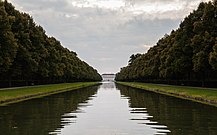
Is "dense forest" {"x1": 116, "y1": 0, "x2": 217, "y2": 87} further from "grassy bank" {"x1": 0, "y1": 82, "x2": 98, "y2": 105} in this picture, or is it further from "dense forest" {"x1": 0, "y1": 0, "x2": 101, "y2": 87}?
"dense forest" {"x1": 0, "y1": 0, "x2": 101, "y2": 87}

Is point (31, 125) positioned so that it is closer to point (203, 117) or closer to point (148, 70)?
point (203, 117)

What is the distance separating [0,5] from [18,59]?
12222 millimetres

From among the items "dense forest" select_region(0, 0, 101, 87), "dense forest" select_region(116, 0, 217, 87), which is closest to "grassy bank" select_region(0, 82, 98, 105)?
"dense forest" select_region(0, 0, 101, 87)

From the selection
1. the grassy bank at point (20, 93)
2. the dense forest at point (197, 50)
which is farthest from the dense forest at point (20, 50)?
the dense forest at point (197, 50)

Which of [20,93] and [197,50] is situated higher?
[197,50]

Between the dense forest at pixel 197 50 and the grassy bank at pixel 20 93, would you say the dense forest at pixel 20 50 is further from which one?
the dense forest at pixel 197 50

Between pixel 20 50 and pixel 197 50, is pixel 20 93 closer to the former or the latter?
pixel 20 50

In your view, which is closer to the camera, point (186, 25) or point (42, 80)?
point (186, 25)

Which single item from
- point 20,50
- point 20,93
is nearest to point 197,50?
point 20,93

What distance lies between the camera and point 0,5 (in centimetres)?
5484

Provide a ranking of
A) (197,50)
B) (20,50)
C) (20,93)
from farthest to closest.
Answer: (20,50), (197,50), (20,93)

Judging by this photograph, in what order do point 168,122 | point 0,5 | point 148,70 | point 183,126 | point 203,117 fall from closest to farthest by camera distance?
point 183,126 < point 168,122 < point 203,117 < point 0,5 < point 148,70

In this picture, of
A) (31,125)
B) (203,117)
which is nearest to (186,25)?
(203,117)

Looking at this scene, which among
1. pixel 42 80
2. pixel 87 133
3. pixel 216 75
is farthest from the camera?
pixel 42 80
